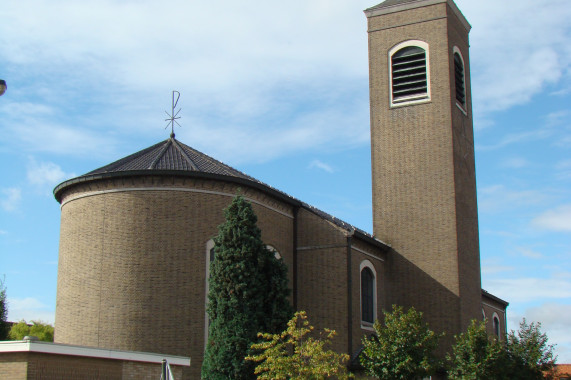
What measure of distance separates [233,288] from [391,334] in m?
5.51

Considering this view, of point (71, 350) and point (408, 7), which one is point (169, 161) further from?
point (408, 7)

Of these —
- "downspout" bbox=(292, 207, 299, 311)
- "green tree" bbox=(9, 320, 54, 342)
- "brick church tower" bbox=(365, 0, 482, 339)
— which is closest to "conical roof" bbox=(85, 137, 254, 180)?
"downspout" bbox=(292, 207, 299, 311)

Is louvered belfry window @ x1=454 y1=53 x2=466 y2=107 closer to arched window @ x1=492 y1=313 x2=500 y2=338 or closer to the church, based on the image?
the church

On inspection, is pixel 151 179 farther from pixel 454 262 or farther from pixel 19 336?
pixel 19 336

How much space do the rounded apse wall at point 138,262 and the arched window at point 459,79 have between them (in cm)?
1193

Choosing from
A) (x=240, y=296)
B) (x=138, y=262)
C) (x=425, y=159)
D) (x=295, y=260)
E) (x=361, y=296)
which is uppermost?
(x=425, y=159)

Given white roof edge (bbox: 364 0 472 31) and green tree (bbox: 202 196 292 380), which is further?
white roof edge (bbox: 364 0 472 31)

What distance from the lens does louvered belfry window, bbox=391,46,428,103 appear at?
28969 mm

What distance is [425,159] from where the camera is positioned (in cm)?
2816

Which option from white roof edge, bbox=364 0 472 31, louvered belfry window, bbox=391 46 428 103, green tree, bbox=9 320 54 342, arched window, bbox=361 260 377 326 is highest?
white roof edge, bbox=364 0 472 31

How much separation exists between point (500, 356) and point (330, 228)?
6.60m

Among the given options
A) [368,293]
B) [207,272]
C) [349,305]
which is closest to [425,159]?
[368,293]

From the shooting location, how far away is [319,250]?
24.5 metres

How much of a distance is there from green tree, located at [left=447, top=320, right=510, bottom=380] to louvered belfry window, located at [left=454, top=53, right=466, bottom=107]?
1068 cm
